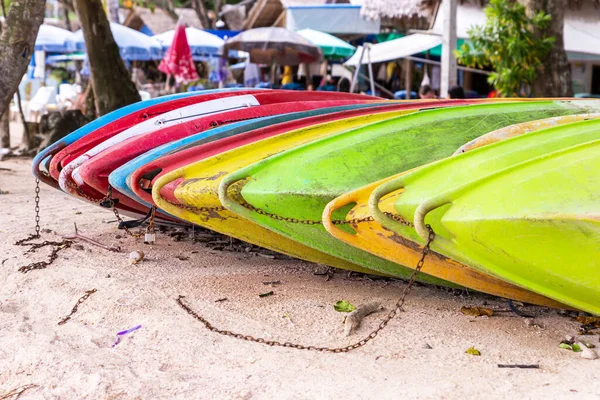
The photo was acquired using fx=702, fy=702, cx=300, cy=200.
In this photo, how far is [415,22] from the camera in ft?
42.7

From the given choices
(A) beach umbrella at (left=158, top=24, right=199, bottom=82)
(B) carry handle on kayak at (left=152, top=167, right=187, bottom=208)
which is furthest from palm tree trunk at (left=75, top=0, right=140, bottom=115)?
(B) carry handle on kayak at (left=152, top=167, right=187, bottom=208)

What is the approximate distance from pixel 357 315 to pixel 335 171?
0.79m

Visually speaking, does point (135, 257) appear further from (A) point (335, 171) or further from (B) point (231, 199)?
(A) point (335, 171)

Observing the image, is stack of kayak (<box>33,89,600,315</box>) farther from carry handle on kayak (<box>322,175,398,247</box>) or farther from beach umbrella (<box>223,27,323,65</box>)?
beach umbrella (<box>223,27,323,65</box>)

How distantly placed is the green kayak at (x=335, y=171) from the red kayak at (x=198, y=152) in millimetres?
596

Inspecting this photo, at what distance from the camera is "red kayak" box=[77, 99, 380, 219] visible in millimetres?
4859

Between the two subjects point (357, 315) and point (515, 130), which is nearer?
point (357, 315)

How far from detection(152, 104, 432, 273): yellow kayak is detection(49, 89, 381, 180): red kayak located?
51.7 inches

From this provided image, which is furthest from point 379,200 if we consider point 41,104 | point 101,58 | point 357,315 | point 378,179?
point 41,104

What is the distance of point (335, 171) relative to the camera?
12.6 feet

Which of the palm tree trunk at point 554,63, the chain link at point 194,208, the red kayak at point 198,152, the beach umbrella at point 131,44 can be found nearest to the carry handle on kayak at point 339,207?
the chain link at point 194,208

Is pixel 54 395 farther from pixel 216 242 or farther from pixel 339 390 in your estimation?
pixel 216 242

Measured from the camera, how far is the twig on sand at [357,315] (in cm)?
351

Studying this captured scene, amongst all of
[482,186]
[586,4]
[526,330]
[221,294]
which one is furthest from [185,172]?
[586,4]
